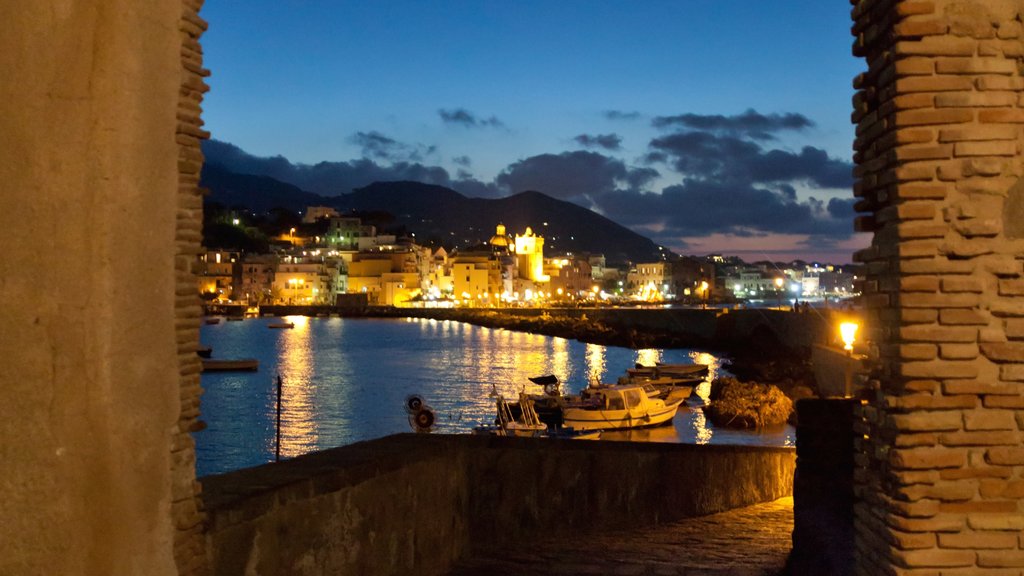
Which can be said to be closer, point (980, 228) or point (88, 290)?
point (88, 290)

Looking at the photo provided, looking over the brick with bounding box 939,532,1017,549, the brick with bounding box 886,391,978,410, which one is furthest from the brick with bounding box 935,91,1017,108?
the brick with bounding box 939,532,1017,549

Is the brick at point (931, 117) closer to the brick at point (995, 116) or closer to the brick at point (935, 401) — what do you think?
the brick at point (995, 116)

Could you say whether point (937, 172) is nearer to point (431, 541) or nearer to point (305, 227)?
point (431, 541)

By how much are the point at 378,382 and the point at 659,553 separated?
45610 mm

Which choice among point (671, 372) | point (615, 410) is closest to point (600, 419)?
point (615, 410)

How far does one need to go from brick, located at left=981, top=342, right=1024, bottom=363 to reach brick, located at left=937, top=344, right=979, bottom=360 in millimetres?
55

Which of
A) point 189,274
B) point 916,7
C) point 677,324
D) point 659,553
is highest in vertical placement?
point 916,7

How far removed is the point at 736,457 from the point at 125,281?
8623mm

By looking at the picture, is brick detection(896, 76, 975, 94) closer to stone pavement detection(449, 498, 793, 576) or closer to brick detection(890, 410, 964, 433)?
brick detection(890, 410, 964, 433)

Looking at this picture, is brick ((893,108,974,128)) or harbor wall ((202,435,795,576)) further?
harbor wall ((202,435,795,576))

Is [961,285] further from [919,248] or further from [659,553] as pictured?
[659,553]

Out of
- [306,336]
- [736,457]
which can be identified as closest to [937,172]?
[736,457]

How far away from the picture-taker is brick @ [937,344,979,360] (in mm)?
4473

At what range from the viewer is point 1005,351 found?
4.46 meters
